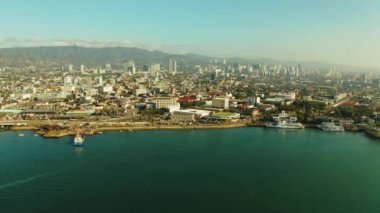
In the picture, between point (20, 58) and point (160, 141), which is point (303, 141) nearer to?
point (160, 141)

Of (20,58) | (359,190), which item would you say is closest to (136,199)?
(359,190)

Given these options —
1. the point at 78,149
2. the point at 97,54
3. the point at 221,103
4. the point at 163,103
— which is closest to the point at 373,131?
the point at 221,103

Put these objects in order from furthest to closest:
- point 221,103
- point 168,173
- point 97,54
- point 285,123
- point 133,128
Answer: point 97,54, point 221,103, point 285,123, point 133,128, point 168,173

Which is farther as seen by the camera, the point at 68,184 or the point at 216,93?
the point at 216,93

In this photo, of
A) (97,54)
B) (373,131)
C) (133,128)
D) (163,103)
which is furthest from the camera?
(97,54)

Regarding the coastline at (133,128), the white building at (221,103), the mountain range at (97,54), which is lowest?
the coastline at (133,128)

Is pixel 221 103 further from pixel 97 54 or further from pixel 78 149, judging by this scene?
pixel 97 54

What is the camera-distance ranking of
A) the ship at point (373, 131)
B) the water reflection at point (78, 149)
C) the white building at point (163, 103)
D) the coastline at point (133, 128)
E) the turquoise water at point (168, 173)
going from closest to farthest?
the turquoise water at point (168, 173) → the water reflection at point (78, 149) → the coastline at point (133, 128) → the ship at point (373, 131) → the white building at point (163, 103)

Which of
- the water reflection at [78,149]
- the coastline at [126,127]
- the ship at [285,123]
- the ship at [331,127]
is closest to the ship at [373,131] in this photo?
the coastline at [126,127]

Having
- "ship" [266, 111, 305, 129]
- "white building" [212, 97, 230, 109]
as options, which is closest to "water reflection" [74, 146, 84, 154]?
"ship" [266, 111, 305, 129]

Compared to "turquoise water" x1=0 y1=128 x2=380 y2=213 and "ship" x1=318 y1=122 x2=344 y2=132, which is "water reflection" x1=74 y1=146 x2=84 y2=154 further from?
"ship" x1=318 y1=122 x2=344 y2=132

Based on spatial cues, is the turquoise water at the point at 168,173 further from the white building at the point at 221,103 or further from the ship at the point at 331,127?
the white building at the point at 221,103
